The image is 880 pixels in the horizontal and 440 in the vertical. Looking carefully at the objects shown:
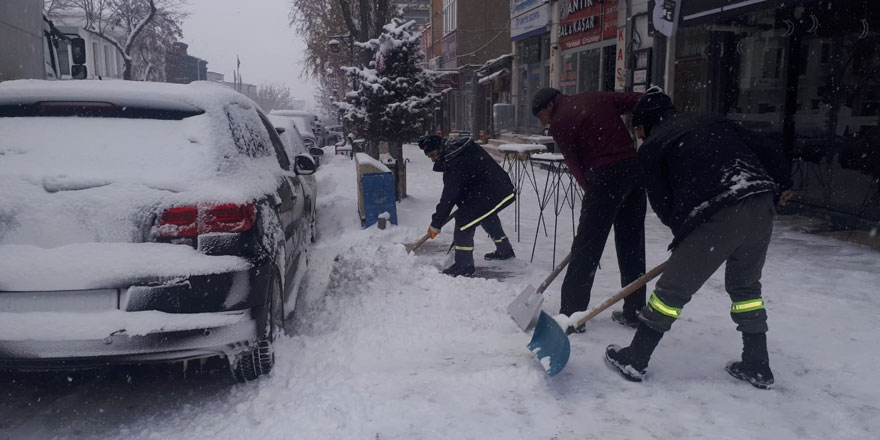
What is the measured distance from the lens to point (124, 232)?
293cm

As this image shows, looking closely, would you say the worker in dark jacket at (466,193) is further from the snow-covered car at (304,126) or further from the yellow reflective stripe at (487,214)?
the snow-covered car at (304,126)

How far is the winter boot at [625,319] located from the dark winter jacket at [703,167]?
113 centimetres

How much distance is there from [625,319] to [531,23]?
16756 mm

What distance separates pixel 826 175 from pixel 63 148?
28.7ft

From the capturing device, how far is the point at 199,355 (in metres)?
3.06

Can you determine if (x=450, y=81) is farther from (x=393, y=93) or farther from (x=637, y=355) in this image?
(x=637, y=355)

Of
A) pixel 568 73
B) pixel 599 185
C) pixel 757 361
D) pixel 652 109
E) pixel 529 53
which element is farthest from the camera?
pixel 529 53

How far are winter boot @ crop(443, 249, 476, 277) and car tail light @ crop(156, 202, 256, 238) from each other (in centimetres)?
314

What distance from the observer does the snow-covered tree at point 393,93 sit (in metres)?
10.6

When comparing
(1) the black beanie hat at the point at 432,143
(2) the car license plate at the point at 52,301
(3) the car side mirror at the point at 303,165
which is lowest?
(2) the car license plate at the point at 52,301

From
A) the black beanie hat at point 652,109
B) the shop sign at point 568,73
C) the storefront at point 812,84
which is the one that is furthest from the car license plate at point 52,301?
the shop sign at point 568,73

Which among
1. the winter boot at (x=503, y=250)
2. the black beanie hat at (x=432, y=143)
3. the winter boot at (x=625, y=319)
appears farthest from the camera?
the winter boot at (x=503, y=250)

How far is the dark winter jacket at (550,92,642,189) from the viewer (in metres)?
4.29

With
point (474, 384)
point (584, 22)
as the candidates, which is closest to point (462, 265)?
point (474, 384)
